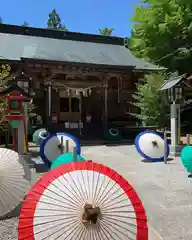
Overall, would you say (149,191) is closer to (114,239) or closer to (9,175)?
(9,175)

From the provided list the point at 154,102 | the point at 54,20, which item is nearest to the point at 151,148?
the point at 154,102

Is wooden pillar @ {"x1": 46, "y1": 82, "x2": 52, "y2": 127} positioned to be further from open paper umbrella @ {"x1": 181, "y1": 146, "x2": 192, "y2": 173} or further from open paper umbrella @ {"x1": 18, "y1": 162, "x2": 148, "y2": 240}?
open paper umbrella @ {"x1": 18, "y1": 162, "x2": 148, "y2": 240}

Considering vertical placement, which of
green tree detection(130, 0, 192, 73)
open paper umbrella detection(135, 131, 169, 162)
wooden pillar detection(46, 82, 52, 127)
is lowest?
open paper umbrella detection(135, 131, 169, 162)

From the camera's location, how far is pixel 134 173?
682 cm

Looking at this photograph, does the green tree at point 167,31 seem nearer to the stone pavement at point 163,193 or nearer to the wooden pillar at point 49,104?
the wooden pillar at point 49,104

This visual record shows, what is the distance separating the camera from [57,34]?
20.5m

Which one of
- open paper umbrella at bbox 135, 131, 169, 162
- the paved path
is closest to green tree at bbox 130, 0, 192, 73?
open paper umbrella at bbox 135, 131, 169, 162

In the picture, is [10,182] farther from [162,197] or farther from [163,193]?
[163,193]

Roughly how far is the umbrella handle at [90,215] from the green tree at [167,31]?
51.7 ft

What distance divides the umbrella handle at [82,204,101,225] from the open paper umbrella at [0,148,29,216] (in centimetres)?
203

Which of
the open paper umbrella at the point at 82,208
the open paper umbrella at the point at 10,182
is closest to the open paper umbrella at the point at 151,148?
the open paper umbrella at the point at 10,182

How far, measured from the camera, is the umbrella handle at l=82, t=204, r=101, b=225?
2078mm

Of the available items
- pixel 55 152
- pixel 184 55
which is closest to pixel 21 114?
pixel 55 152

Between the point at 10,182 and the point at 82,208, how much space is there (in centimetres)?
203
